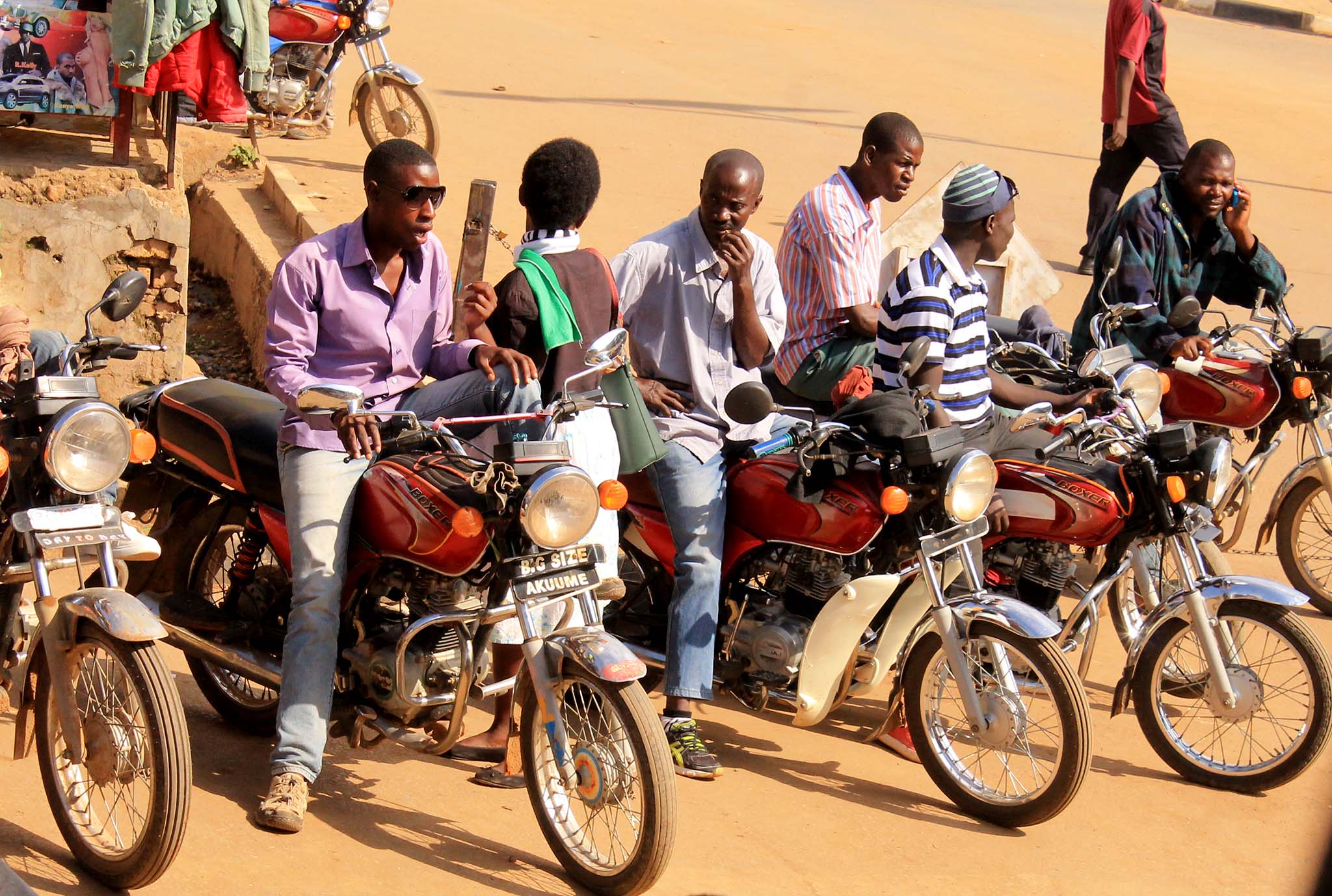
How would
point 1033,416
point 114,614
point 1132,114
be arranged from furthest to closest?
point 1132,114
point 1033,416
point 114,614

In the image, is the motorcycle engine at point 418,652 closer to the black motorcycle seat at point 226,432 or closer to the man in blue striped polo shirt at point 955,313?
the black motorcycle seat at point 226,432

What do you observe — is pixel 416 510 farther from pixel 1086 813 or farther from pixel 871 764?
pixel 1086 813

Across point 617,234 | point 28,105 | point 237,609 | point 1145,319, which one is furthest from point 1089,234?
point 237,609

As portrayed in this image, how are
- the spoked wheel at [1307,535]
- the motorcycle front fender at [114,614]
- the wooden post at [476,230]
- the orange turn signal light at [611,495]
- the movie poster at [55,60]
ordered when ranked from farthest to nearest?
the movie poster at [55,60], the spoked wheel at [1307,535], the wooden post at [476,230], the orange turn signal light at [611,495], the motorcycle front fender at [114,614]

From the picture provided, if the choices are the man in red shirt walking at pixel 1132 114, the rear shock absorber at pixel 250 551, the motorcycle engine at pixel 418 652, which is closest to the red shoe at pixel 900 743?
the motorcycle engine at pixel 418 652

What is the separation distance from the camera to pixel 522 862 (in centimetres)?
392

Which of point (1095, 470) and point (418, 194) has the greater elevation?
point (418, 194)

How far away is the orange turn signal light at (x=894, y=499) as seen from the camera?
4246 millimetres

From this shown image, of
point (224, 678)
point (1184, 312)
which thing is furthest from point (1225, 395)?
point (224, 678)

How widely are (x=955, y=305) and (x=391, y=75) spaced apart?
6.76 m

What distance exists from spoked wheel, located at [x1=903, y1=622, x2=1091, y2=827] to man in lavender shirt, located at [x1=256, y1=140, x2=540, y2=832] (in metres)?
1.43

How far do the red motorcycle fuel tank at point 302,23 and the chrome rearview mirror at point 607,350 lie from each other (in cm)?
723

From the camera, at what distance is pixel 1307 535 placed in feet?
21.0

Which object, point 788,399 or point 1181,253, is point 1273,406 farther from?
point 788,399
